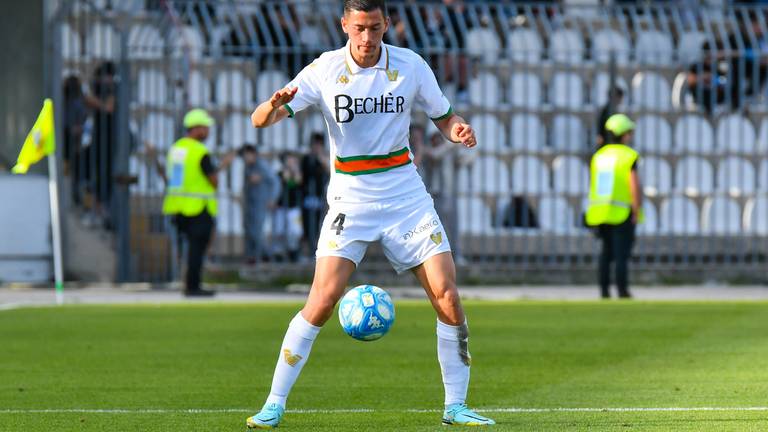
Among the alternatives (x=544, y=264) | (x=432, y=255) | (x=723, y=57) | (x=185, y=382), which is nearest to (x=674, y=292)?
(x=544, y=264)

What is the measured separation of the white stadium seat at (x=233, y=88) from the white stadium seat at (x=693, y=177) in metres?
6.25

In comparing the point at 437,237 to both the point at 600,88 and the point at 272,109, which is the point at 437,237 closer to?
the point at 272,109

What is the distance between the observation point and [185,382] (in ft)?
34.5

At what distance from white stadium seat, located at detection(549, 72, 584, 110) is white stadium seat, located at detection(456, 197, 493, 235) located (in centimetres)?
183

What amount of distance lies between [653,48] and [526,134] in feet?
7.40

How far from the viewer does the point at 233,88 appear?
23.2 metres

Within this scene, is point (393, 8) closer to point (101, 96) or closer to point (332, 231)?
point (101, 96)

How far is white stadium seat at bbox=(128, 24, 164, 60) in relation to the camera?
896 inches

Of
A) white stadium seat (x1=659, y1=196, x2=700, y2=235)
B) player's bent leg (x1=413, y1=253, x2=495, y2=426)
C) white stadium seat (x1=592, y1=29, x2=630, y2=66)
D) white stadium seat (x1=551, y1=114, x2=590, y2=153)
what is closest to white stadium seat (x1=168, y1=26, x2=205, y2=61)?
white stadium seat (x1=551, y1=114, x2=590, y2=153)

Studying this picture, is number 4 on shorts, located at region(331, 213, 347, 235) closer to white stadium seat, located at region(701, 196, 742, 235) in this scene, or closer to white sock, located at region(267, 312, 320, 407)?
white sock, located at region(267, 312, 320, 407)

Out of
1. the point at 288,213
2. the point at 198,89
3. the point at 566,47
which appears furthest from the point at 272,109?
the point at 566,47

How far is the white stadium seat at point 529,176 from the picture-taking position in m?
23.7

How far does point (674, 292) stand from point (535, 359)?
33.3 feet

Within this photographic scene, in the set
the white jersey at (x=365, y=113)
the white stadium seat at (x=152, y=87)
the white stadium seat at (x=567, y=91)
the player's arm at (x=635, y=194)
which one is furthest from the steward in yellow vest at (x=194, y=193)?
the white jersey at (x=365, y=113)
